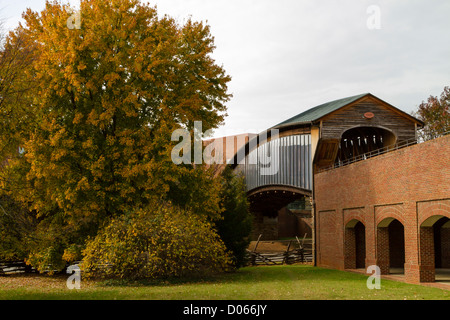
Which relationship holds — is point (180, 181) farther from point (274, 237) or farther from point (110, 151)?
point (274, 237)

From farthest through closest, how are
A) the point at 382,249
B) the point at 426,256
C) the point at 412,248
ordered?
the point at 382,249, the point at 412,248, the point at 426,256

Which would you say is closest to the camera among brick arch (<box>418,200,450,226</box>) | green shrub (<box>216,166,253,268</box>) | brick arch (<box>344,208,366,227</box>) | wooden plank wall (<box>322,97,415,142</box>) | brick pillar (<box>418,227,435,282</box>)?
brick arch (<box>418,200,450,226</box>)

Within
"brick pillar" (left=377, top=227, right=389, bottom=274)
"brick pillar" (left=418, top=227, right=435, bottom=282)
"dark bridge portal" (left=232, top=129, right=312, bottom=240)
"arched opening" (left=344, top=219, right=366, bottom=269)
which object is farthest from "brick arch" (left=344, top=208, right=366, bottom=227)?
"dark bridge portal" (left=232, top=129, right=312, bottom=240)

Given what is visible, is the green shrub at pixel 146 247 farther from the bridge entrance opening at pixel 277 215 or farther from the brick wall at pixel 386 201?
the bridge entrance opening at pixel 277 215

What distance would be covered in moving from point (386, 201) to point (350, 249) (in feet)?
19.1

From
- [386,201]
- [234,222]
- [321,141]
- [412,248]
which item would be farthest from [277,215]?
[412,248]

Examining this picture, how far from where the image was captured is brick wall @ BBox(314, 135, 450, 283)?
1888 centimetres

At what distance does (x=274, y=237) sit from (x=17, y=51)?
137 feet

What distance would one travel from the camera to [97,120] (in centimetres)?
2047

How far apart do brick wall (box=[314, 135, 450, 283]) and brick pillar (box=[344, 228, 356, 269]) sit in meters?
0.15

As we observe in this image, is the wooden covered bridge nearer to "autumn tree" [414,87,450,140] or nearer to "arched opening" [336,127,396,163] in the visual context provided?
"arched opening" [336,127,396,163]

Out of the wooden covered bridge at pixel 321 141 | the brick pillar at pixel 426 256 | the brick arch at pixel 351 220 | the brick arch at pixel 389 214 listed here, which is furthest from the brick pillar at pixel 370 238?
the brick pillar at pixel 426 256

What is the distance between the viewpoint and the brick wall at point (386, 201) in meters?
18.9

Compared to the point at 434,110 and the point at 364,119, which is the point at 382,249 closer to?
the point at 364,119
